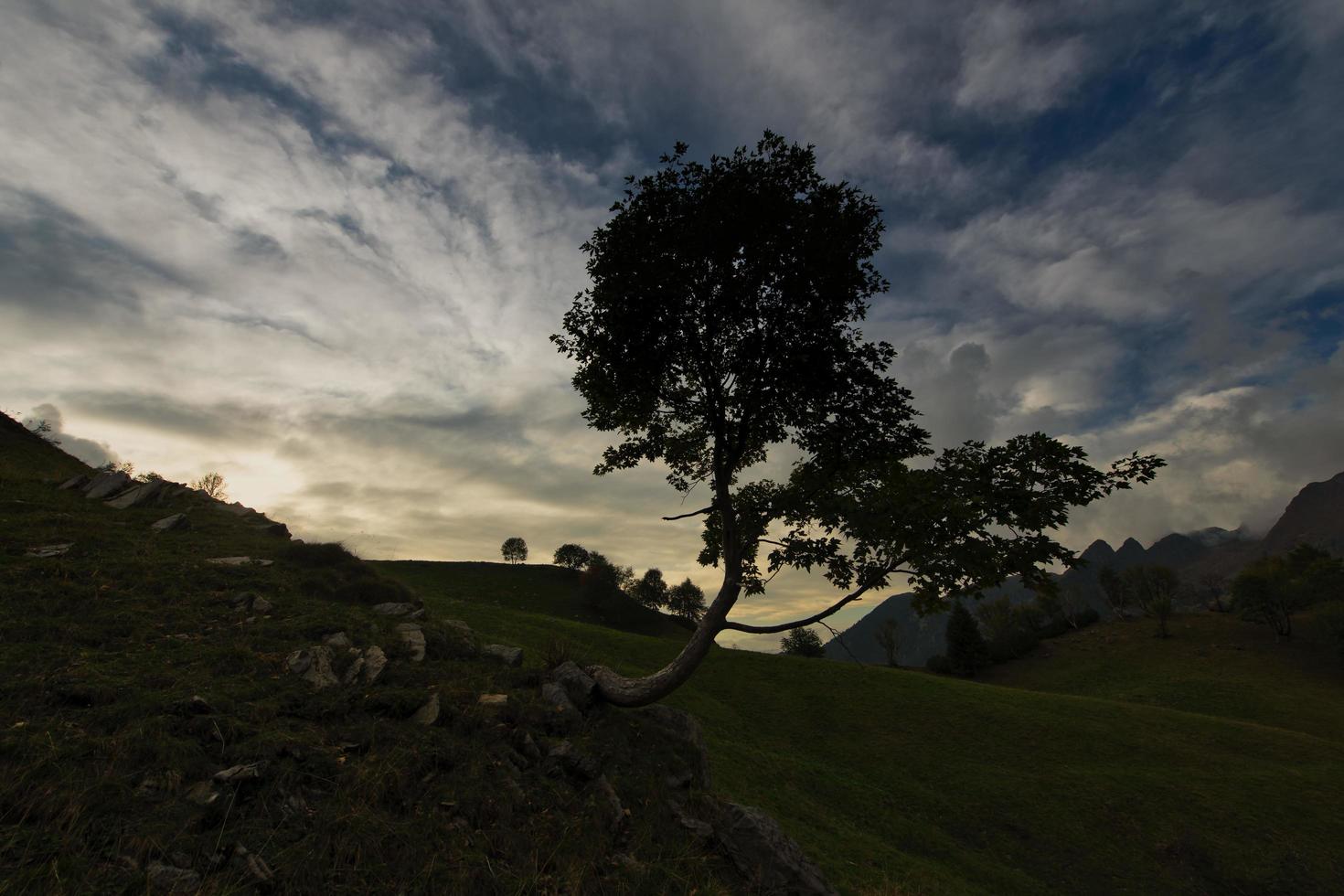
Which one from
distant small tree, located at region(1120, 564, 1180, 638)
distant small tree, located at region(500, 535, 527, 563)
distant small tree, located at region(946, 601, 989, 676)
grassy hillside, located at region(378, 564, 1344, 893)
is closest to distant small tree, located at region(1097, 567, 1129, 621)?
distant small tree, located at region(1120, 564, 1180, 638)

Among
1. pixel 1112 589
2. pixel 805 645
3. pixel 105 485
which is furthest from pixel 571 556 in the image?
pixel 1112 589

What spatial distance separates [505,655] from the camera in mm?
15656

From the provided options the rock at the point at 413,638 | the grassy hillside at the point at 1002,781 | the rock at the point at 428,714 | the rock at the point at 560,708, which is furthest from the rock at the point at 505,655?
the rock at the point at 428,714

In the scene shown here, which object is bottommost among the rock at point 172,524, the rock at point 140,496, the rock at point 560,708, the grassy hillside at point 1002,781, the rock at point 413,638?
the grassy hillside at point 1002,781

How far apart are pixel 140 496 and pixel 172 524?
5798 mm

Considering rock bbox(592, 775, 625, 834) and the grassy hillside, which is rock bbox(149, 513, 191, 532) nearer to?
the grassy hillside

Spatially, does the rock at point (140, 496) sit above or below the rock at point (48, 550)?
above

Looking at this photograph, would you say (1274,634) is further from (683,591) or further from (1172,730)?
(683,591)

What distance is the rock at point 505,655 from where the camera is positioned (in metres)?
15.5

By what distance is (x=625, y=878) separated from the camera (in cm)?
871

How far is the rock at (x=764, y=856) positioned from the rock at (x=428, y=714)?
6.33 metres

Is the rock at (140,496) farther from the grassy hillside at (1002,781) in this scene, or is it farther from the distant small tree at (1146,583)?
the distant small tree at (1146,583)

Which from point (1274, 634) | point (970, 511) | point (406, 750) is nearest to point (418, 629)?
point (406, 750)

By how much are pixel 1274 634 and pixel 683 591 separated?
89758 mm
